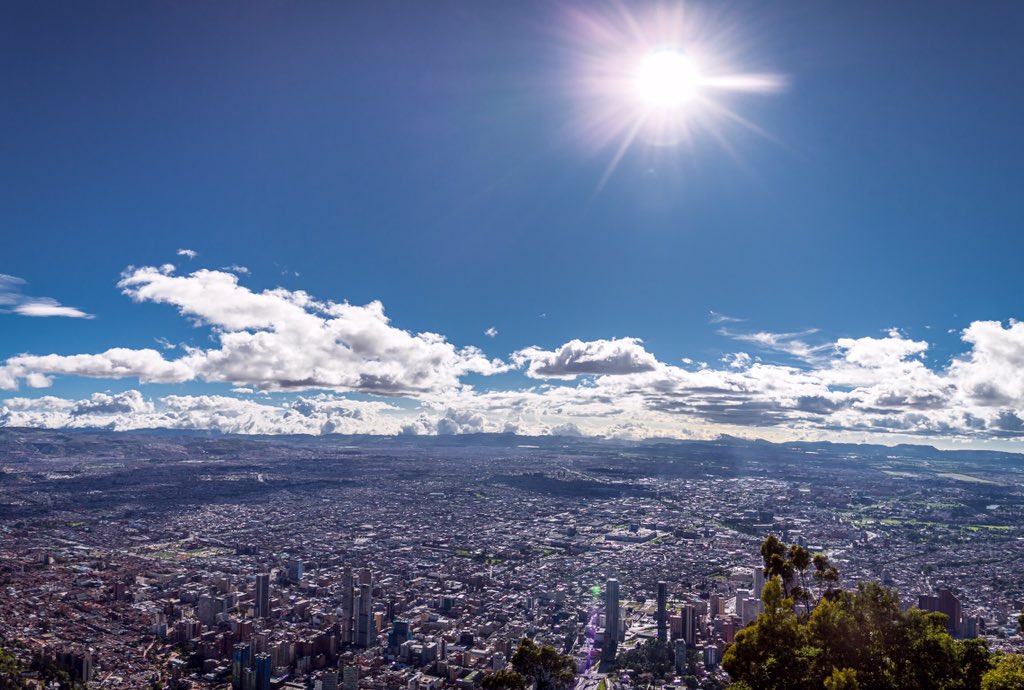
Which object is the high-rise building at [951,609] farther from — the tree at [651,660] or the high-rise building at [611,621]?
the high-rise building at [611,621]

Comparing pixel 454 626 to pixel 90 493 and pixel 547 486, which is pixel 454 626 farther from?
pixel 90 493

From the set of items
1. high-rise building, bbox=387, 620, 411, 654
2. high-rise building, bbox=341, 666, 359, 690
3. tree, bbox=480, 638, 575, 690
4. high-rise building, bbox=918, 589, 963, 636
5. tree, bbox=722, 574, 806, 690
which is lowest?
high-rise building, bbox=387, 620, 411, 654

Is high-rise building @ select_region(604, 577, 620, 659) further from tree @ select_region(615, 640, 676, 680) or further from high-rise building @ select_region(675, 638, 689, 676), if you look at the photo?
high-rise building @ select_region(675, 638, 689, 676)

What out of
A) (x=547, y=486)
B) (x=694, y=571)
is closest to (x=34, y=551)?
(x=694, y=571)

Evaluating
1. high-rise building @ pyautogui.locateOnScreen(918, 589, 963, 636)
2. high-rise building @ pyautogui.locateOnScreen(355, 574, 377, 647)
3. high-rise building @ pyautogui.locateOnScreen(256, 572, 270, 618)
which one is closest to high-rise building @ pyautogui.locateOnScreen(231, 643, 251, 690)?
high-rise building @ pyautogui.locateOnScreen(355, 574, 377, 647)

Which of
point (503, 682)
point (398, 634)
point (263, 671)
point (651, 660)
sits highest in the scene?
point (503, 682)

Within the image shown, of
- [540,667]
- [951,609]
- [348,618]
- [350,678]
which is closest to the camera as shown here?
[540,667]

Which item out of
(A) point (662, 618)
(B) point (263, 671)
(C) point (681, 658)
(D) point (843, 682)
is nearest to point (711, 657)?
(C) point (681, 658)

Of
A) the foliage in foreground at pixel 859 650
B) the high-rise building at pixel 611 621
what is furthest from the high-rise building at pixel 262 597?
the foliage in foreground at pixel 859 650

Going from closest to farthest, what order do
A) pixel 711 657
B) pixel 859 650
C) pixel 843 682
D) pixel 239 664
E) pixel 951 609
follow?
pixel 843 682 < pixel 859 650 < pixel 239 664 < pixel 711 657 < pixel 951 609

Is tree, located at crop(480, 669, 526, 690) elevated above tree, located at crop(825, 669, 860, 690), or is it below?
below

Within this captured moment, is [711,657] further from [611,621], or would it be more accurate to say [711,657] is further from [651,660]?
[611,621]
